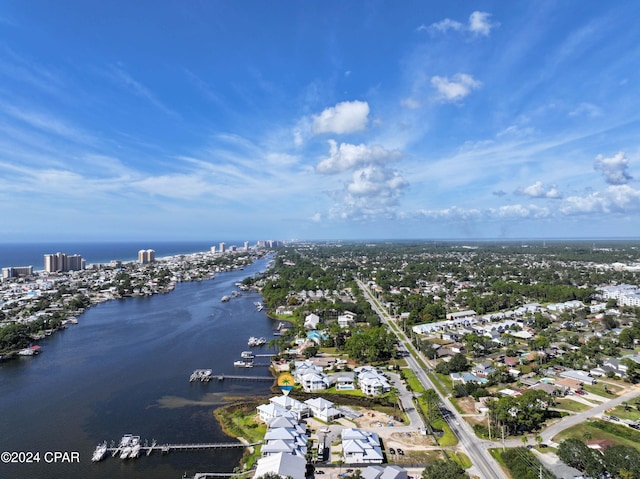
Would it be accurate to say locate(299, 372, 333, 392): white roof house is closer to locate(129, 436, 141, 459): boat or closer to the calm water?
the calm water

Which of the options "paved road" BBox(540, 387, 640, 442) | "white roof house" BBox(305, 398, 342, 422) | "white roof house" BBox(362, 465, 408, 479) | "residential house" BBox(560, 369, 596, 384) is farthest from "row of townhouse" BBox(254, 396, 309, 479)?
"residential house" BBox(560, 369, 596, 384)

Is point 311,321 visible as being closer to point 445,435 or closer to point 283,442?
point 445,435

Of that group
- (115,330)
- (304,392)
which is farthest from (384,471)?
(115,330)

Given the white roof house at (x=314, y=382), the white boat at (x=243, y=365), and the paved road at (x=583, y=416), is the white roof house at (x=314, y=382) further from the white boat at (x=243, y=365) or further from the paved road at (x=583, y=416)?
the paved road at (x=583, y=416)

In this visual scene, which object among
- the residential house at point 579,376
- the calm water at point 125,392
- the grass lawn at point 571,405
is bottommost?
the calm water at point 125,392

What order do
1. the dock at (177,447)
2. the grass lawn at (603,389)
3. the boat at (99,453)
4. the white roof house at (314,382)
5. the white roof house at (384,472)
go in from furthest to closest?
the white roof house at (314,382), the grass lawn at (603,389), the dock at (177,447), the boat at (99,453), the white roof house at (384,472)

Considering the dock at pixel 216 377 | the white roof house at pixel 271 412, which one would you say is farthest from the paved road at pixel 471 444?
the dock at pixel 216 377

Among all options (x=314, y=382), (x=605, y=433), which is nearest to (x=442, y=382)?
(x=314, y=382)
